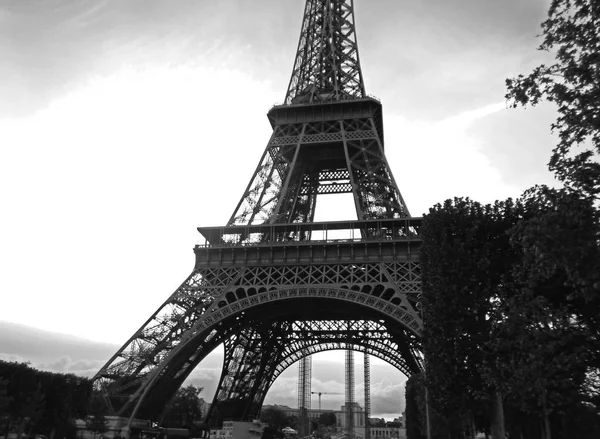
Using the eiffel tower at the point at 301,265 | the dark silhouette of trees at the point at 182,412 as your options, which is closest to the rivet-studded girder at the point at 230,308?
the eiffel tower at the point at 301,265

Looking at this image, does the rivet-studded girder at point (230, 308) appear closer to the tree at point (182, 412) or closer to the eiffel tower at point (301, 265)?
the eiffel tower at point (301, 265)

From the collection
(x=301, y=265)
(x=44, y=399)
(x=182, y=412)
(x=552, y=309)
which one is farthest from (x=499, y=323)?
(x=182, y=412)

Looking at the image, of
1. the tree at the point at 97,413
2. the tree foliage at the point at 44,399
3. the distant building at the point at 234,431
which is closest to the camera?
the tree foliage at the point at 44,399

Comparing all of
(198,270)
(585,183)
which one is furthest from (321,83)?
(585,183)

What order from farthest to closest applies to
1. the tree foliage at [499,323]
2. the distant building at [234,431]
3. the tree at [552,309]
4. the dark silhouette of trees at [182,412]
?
the dark silhouette of trees at [182,412] → the distant building at [234,431] → the tree foliage at [499,323] → the tree at [552,309]

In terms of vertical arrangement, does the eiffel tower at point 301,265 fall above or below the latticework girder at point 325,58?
below

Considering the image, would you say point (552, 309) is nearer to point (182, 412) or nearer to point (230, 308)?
point (230, 308)

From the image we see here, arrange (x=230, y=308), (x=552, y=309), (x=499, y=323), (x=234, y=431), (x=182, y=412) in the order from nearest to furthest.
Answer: (x=552, y=309)
(x=499, y=323)
(x=230, y=308)
(x=234, y=431)
(x=182, y=412)

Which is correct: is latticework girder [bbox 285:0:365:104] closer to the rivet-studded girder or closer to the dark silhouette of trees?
the rivet-studded girder

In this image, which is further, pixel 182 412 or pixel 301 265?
pixel 182 412
